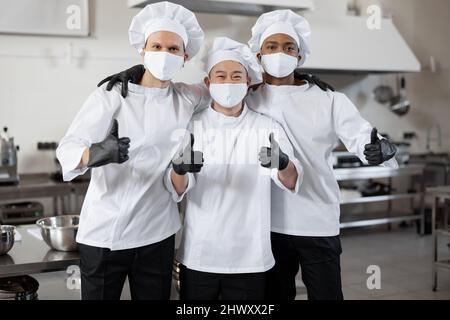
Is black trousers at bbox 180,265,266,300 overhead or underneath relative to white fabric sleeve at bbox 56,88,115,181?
underneath

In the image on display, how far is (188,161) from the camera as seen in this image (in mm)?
1549

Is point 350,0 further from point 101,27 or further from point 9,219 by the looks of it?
point 9,219

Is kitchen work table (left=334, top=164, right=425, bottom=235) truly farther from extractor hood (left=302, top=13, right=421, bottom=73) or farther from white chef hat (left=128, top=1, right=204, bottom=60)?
white chef hat (left=128, top=1, right=204, bottom=60)

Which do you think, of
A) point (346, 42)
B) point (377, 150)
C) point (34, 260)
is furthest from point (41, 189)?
point (346, 42)

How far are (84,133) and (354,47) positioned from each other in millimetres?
3387

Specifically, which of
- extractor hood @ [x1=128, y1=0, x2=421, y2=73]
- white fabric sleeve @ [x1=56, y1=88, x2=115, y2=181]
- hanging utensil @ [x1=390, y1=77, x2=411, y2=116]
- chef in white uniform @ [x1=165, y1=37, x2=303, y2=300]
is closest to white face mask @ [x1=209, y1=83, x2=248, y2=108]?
chef in white uniform @ [x1=165, y1=37, x2=303, y2=300]

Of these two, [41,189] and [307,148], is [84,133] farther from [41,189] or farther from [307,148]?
[41,189]

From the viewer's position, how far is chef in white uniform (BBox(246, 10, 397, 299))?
1.82 m

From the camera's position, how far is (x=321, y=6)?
4617mm

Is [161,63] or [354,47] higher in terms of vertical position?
[354,47]

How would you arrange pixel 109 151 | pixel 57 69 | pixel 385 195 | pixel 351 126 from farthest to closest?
pixel 385 195 → pixel 57 69 → pixel 351 126 → pixel 109 151

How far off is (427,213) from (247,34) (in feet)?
7.64
